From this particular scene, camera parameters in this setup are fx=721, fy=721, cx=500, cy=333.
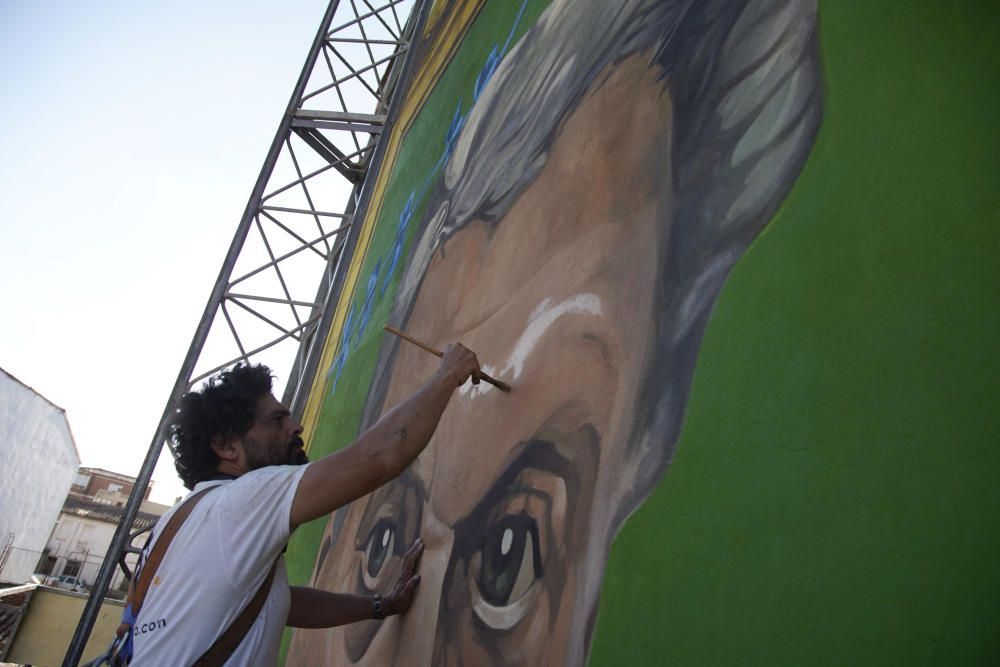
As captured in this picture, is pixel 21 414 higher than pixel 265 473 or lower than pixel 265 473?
higher

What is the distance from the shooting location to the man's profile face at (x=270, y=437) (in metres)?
1.78

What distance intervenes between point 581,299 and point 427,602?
0.87 m

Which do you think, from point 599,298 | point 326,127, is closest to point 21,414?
point 326,127

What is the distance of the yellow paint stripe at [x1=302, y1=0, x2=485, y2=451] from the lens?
4.52m

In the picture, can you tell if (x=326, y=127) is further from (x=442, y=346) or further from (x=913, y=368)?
(x=913, y=368)

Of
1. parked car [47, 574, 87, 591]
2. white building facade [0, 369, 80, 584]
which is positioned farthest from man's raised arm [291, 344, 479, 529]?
parked car [47, 574, 87, 591]

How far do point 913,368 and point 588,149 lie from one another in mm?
1161

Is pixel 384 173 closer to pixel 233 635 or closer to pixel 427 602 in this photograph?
pixel 427 602

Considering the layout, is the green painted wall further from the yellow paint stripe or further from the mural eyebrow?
the yellow paint stripe

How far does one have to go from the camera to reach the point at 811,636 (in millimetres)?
825

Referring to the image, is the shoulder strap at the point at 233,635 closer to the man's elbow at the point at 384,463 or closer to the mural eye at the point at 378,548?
the man's elbow at the point at 384,463

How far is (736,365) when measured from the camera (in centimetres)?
108

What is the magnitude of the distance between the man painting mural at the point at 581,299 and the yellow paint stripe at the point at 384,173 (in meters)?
2.14

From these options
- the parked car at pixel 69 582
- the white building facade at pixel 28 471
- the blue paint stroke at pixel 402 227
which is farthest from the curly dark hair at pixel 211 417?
the parked car at pixel 69 582
